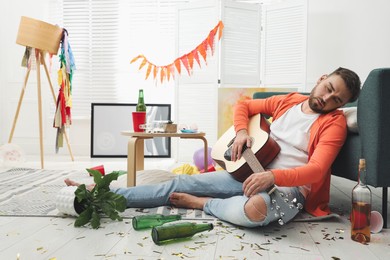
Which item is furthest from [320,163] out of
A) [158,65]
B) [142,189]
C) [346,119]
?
[158,65]

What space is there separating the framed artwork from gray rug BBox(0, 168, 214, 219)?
1.34 meters

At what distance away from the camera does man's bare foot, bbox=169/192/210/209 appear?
2.00 meters

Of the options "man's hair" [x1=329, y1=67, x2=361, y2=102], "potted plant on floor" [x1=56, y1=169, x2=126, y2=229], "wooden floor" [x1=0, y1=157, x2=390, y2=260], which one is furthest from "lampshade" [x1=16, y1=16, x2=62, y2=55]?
"man's hair" [x1=329, y1=67, x2=361, y2=102]

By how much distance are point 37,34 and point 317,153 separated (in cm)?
302

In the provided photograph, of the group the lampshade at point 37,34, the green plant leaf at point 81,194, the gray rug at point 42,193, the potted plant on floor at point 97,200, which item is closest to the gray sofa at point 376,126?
the gray rug at point 42,193

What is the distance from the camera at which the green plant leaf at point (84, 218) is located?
1.72 meters

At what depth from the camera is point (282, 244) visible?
152 cm

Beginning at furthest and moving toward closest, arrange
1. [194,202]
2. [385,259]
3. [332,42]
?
1. [332,42]
2. [194,202]
3. [385,259]

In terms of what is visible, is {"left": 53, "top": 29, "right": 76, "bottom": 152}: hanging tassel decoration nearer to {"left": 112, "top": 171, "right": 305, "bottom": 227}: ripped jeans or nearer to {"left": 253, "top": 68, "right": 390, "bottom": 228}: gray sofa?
{"left": 112, "top": 171, "right": 305, "bottom": 227}: ripped jeans

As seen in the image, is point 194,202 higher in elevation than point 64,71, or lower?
lower

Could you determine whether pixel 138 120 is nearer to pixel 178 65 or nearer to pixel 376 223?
pixel 376 223

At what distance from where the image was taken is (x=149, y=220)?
1.71m

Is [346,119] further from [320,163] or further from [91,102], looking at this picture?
[91,102]

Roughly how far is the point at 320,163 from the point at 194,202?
683mm
